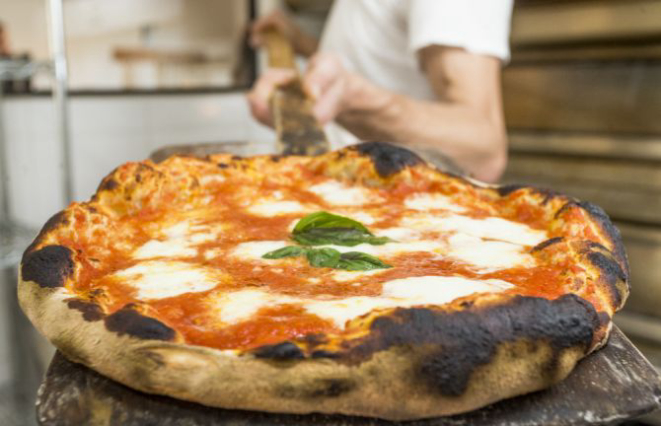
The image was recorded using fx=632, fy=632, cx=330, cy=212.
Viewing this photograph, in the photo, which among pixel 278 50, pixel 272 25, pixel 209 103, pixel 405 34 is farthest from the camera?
pixel 209 103

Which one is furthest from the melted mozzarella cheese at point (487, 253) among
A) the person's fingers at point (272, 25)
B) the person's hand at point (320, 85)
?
the person's fingers at point (272, 25)

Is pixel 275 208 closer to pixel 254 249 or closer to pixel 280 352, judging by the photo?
pixel 254 249

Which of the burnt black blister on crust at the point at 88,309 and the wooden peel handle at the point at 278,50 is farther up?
the wooden peel handle at the point at 278,50

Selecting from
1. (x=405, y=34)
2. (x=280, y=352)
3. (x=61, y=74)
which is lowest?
(x=61, y=74)

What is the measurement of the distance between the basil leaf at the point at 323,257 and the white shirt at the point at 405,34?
50.6 inches

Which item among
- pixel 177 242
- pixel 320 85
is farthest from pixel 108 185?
pixel 320 85

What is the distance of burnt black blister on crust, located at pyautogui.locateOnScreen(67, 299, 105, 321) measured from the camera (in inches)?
24.2

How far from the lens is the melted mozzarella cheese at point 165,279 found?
0.72 m

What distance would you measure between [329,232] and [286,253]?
88 mm

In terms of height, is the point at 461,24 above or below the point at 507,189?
above

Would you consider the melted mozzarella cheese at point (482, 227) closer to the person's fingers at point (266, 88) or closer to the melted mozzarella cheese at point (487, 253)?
the melted mozzarella cheese at point (487, 253)

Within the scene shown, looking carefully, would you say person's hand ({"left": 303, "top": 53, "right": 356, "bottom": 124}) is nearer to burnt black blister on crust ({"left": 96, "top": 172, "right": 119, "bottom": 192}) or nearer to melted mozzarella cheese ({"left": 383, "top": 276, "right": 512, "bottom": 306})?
burnt black blister on crust ({"left": 96, "top": 172, "right": 119, "bottom": 192})

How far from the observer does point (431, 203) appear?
1.07 m

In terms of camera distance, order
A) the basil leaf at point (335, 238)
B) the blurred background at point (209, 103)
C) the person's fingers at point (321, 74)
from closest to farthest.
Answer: the basil leaf at point (335, 238) → the person's fingers at point (321, 74) → the blurred background at point (209, 103)
